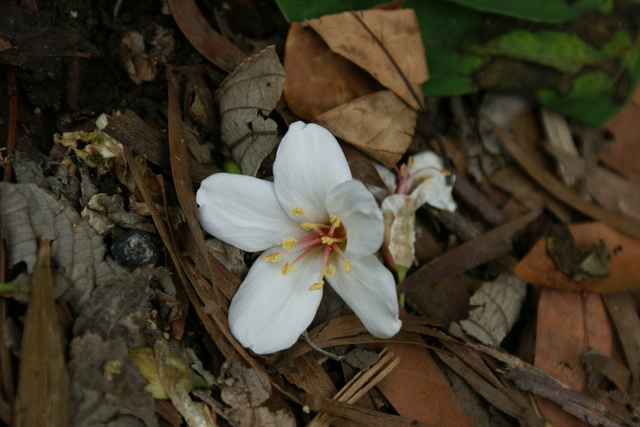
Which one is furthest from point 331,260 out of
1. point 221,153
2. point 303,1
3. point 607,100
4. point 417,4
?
point 607,100

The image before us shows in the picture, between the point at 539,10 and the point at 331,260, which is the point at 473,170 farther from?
the point at 331,260

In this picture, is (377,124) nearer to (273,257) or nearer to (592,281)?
(273,257)

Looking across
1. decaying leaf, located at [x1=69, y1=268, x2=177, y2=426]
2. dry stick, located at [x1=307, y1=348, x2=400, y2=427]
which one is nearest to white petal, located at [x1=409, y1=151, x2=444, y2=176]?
dry stick, located at [x1=307, y1=348, x2=400, y2=427]

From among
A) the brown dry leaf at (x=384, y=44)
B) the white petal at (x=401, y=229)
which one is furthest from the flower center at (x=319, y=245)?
the brown dry leaf at (x=384, y=44)

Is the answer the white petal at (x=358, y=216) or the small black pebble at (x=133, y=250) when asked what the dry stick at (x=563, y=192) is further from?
the small black pebble at (x=133, y=250)

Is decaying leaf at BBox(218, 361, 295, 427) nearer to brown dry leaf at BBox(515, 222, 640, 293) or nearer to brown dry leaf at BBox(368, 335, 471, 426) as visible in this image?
brown dry leaf at BBox(368, 335, 471, 426)

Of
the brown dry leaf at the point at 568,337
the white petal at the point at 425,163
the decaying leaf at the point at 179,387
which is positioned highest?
the white petal at the point at 425,163
